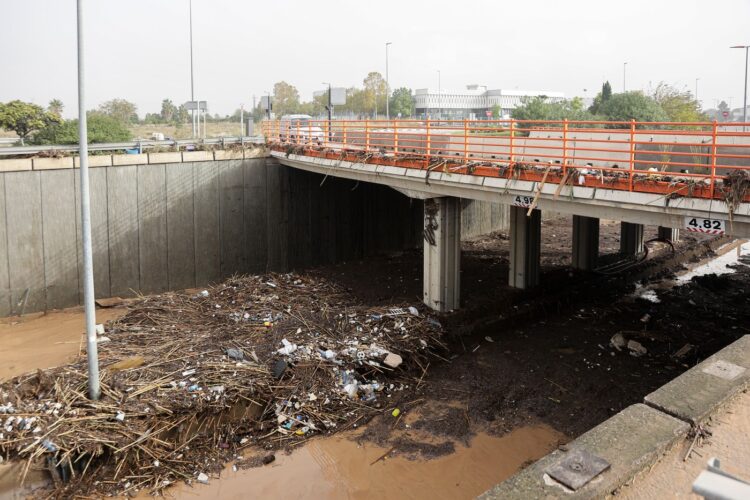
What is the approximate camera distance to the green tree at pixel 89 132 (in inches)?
992

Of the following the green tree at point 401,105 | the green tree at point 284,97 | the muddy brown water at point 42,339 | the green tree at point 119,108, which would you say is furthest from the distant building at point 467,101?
the muddy brown water at point 42,339

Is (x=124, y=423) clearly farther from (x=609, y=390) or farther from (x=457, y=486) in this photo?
(x=609, y=390)

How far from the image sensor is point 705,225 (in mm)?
9227

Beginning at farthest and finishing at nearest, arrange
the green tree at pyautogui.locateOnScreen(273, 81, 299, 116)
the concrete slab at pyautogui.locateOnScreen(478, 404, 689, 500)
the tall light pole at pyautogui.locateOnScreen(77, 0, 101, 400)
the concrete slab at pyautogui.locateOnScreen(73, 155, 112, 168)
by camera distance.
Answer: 1. the green tree at pyautogui.locateOnScreen(273, 81, 299, 116)
2. the concrete slab at pyautogui.locateOnScreen(73, 155, 112, 168)
3. the tall light pole at pyautogui.locateOnScreen(77, 0, 101, 400)
4. the concrete slab at pyautogui.locateOnScreen(478, 404, 689, 500)

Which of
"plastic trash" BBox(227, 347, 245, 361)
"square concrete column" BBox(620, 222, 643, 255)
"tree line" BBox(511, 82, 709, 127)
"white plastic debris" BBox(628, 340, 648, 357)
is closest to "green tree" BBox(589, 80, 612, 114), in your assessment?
"tree line" BBox(511, 82, 709, 127)

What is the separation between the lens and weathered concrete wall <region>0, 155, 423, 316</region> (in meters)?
16.4

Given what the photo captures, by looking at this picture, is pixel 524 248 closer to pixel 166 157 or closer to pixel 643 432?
pixel 166 157

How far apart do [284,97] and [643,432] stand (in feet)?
198

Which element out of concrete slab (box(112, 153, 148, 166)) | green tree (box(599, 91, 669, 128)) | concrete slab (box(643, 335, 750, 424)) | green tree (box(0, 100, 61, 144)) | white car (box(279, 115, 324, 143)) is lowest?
concrete slab (box(643, 335, 750, 424))

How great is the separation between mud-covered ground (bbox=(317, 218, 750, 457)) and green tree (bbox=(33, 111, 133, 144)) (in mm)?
12681

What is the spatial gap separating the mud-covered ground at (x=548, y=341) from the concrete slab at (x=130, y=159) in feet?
21.4

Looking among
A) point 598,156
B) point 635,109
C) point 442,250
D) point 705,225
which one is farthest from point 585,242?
point 635,109

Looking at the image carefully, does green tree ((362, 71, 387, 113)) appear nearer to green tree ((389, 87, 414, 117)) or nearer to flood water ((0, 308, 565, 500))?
green tree ((389, 87, 414, 117))

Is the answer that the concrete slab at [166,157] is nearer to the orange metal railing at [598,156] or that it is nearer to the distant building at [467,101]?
the orange metal railing at [598,156]
